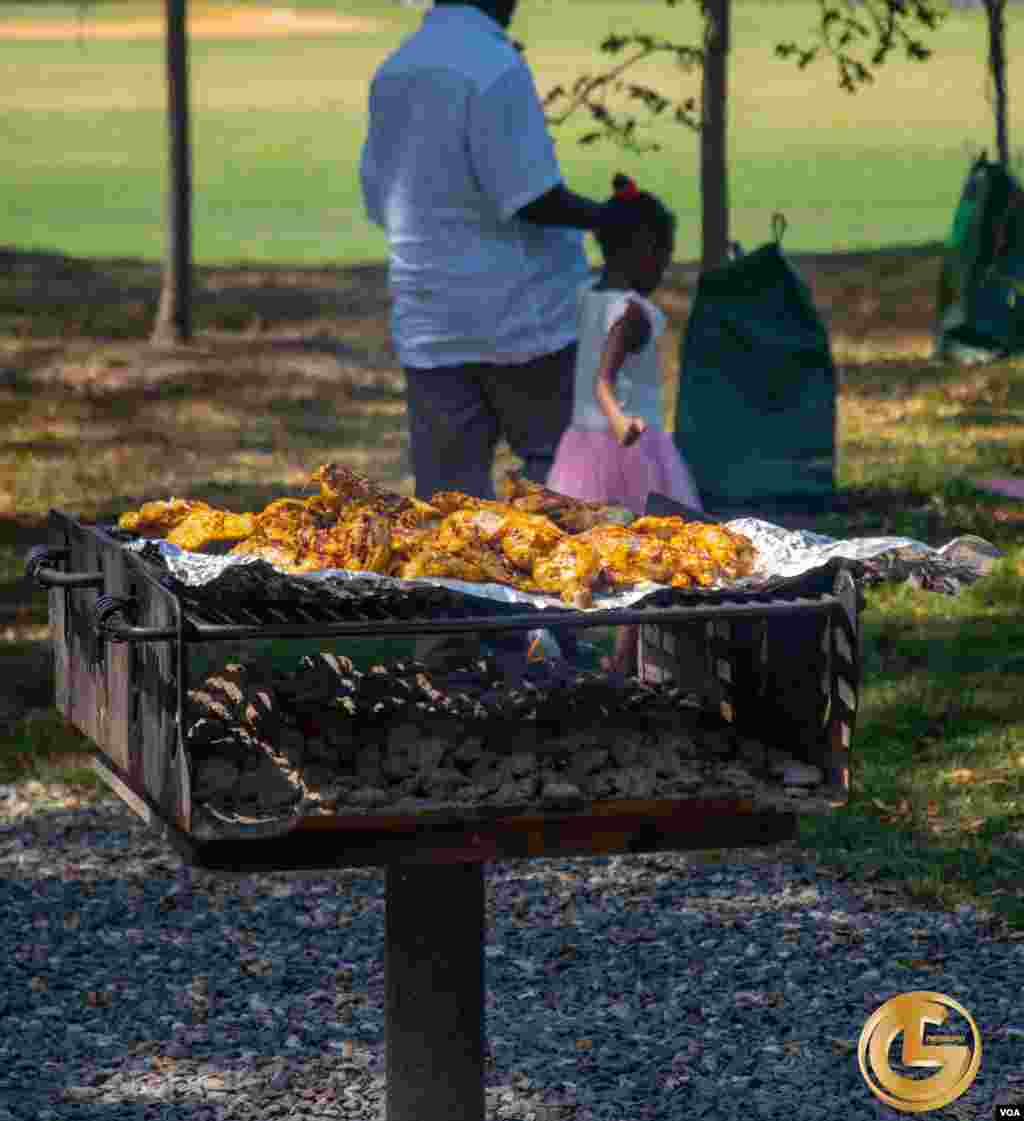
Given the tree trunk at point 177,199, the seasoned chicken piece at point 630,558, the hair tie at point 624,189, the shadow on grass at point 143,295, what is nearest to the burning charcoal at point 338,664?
the seasoned chicken piece at point 630,558

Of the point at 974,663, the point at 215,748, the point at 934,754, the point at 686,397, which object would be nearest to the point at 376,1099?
the point at 215,748

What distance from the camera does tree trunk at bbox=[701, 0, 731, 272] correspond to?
9.79m

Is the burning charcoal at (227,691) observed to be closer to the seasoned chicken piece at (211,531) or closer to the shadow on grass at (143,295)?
the seasoned chicken piece at (211,531)

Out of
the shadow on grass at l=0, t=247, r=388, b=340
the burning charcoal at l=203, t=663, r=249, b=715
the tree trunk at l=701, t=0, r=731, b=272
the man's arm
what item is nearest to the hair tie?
the man's arm

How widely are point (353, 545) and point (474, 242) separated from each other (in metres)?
3.26

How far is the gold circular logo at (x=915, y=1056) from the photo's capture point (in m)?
3.86

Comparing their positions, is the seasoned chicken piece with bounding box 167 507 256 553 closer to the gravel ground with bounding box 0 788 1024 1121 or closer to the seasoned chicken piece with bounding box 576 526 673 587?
the seasoned chicken piece with bounding box 576 526 673 587

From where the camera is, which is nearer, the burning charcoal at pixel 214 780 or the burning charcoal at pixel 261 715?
the burning charcoal at pixel 214 780

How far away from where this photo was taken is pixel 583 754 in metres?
2.98

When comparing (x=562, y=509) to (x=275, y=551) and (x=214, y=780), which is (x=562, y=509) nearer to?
(x=275, y=551)

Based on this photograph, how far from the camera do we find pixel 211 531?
3.31 m

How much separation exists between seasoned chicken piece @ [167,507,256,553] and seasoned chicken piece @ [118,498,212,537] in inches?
2.0

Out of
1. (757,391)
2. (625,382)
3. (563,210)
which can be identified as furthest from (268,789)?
(757,391)

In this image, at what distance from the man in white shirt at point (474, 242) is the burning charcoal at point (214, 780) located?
3.34 meters
